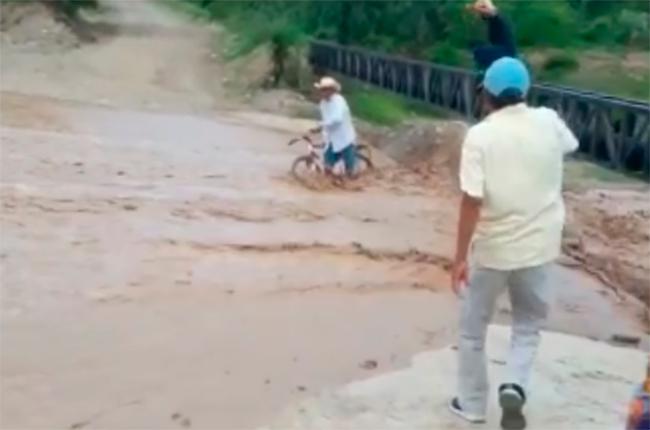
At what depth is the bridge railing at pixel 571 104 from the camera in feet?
73.1

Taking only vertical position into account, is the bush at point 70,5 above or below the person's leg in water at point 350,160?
below

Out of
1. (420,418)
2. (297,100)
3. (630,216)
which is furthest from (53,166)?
(297,100)

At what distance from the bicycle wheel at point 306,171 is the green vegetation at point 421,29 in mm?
18010

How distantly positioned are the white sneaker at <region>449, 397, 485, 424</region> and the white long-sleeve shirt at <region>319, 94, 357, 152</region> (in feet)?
32.8

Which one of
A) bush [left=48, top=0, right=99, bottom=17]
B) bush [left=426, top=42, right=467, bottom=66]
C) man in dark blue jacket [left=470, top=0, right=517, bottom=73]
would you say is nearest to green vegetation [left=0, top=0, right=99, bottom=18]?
bush [left=48, top=0, right=99, bottom=17]

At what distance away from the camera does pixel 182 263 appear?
12078mm

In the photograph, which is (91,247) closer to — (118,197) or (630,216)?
(118,197)

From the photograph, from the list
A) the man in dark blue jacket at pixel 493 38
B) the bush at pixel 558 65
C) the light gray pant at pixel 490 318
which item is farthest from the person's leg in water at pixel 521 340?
the bush at pixel 558 65

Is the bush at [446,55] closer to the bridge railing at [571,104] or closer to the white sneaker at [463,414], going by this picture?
the bridge railing at [571,104]

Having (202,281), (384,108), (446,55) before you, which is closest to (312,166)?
(202,281)

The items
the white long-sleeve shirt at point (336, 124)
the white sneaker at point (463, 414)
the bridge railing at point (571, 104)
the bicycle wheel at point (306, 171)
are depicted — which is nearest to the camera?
the white sneaker at point (463, 414)

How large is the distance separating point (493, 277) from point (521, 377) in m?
0.57

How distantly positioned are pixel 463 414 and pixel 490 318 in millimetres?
511

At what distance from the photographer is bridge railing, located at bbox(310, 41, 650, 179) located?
73.1ft
